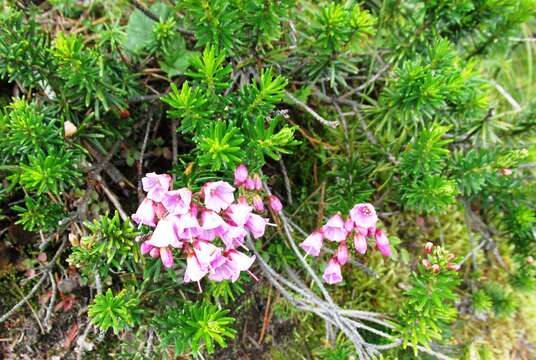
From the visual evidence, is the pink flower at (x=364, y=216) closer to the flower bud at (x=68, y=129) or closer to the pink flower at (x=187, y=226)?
the pink flower at (x=187, y=226)

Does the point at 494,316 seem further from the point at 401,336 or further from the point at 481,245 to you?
the point at 401,336

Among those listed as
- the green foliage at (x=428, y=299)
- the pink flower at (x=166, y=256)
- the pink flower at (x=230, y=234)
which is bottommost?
the green foliage at (x=428, y=299)

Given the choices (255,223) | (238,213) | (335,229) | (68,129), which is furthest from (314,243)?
(68,129)

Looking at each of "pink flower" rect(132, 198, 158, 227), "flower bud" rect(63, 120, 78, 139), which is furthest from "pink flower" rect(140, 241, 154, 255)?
"flower bud" rect(63, 120, 78, 139)

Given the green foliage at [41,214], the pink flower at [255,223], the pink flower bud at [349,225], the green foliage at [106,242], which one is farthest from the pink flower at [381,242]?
the green foliage at [41,214]

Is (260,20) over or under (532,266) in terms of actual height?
over

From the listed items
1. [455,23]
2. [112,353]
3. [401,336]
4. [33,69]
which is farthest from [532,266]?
[33,69]

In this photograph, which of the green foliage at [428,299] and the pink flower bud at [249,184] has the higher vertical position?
the pink flower bud at [249,184]

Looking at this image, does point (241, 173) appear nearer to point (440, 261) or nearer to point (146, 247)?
point (146, 247)
